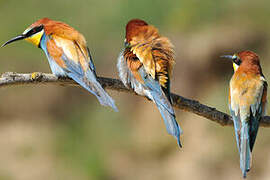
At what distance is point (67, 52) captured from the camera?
2.45 m

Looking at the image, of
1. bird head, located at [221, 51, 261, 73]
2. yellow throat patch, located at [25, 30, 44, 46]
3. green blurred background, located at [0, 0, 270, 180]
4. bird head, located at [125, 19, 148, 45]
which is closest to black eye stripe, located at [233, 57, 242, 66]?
bird head, located at [221, 51, 261, 73]

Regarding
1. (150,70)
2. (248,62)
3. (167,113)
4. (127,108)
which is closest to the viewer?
(167,113)

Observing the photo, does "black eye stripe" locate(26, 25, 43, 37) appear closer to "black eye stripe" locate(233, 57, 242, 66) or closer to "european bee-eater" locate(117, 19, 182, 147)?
"european bee-eater" locate(117, 19, 182, 147)

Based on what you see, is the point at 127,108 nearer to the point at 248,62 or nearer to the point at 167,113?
the point at 248,62

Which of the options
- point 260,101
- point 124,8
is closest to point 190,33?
point 124,8

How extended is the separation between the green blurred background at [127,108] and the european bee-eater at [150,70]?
1.92m

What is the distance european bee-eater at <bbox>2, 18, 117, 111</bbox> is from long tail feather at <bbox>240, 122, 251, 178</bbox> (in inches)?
26.1

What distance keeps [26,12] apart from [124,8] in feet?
3.65

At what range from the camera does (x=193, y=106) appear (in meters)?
2.26

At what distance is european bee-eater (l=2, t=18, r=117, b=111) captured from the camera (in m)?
2.28

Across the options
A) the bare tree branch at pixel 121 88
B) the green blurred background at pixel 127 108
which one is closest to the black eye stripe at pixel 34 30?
the bare tree branch at pixel 121 88

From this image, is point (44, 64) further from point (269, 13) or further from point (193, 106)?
point (193, 106)

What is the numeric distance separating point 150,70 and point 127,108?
2437mm

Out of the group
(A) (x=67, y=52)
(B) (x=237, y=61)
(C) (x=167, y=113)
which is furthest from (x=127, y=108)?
(C) (x=167, y=113)
